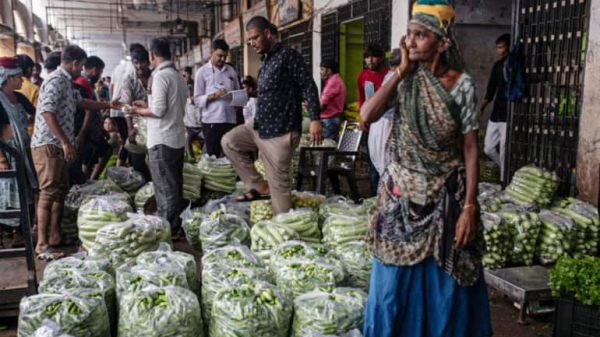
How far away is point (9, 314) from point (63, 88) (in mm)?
2049

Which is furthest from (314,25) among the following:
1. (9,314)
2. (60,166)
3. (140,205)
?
(9,314)

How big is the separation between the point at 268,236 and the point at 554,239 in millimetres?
2221

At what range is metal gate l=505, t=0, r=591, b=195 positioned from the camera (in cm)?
503

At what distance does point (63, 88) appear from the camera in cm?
461

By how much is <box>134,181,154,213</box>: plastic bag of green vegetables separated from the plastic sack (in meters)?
2.58

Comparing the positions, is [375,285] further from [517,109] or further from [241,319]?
[517,109]

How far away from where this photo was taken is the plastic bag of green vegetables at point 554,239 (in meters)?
4.07

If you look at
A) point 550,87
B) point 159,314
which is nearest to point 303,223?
point 159,314

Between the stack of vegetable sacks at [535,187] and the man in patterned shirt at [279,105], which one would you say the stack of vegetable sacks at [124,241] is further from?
the stack of vegetable sacks at [535,187]


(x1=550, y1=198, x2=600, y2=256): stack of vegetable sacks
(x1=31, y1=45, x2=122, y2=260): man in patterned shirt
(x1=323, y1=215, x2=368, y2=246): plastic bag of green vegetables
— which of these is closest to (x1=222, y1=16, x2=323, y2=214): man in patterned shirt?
(x1=323, y1=215, x2=368, y2=246): plastic bag of green vegetables

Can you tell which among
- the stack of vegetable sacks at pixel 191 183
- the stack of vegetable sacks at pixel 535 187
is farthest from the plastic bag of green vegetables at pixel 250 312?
the stack of vegetable sacks at pixel 191 183

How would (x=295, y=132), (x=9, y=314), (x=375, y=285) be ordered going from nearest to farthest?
(x=375, y=285) < (x=9, y=314) < (x=295, y=132)

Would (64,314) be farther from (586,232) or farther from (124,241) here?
(586,232)

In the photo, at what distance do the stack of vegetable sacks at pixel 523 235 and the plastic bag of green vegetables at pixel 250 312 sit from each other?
2.23m
